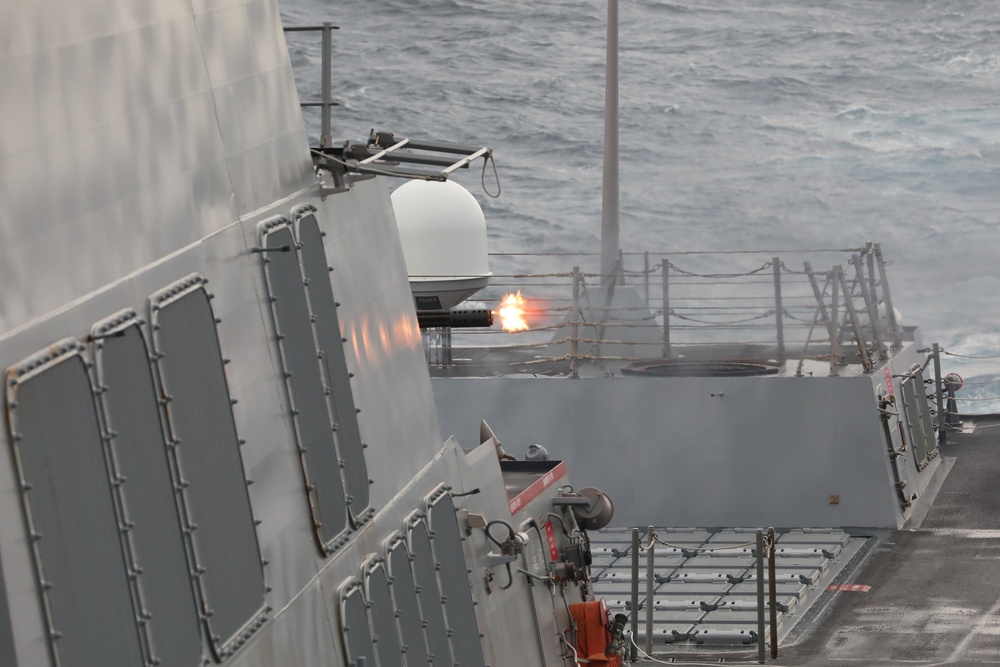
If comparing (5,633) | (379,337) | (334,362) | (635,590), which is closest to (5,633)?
(5,633)

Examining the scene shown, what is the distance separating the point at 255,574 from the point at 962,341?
34.3m

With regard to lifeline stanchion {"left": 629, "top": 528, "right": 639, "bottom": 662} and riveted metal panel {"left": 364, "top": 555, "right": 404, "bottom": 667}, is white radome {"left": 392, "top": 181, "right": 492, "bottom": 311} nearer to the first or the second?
lifeline stanchion {"left": 629, "top": 528, "right": 639, "bottom": 662}

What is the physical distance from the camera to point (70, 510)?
2.47 meters

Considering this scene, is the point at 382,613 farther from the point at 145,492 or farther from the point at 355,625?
the point at 145,492

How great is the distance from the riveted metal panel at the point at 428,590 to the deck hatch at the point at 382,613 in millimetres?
Answer: 258

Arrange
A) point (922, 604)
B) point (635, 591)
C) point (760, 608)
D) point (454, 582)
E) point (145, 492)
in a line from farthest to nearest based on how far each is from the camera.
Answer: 1. point (922, 604)
2. point (635, 591)
3. point (760, 608)
4. point (454, 582)
5. point (145, 492)

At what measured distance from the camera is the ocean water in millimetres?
37344

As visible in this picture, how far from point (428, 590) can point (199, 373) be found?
1635mm

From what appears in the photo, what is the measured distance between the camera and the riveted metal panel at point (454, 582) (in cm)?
465

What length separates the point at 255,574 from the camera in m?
3.23

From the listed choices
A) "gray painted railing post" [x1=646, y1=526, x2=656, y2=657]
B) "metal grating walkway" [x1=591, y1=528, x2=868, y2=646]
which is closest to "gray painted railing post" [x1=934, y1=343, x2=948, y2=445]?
"metal grating walkway" [x1=591, y1=528, x2=868, y2=646]

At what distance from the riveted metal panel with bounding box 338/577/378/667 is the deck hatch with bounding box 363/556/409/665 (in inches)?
1.7

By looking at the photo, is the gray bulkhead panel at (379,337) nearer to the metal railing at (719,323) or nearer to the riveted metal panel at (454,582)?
the riveted metal panel at (454,582)

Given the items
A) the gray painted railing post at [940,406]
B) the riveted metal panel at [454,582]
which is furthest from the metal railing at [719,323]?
the riveted metal panel at [454,582]
